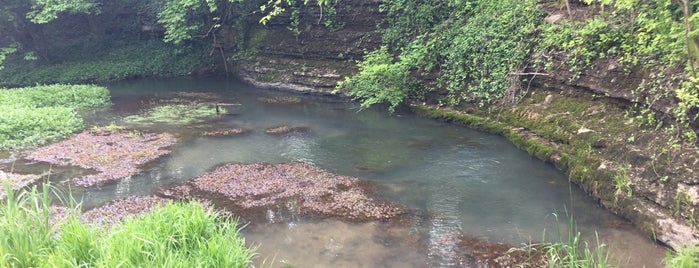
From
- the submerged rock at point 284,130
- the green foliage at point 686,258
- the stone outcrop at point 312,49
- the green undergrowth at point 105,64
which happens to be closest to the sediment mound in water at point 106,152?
the submerged rock at point 284,130

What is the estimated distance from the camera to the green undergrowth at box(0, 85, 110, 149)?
36.5 ft

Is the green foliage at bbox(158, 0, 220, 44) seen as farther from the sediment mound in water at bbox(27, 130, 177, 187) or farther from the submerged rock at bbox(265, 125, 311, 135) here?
the sediment mound in water at bbox(27, 130, 177, 187)

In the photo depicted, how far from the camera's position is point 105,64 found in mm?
23875

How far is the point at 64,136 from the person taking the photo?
38.7ft

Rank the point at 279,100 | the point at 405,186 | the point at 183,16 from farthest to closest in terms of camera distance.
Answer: the point at 183,16
the point at 279,100
the point at 405,186

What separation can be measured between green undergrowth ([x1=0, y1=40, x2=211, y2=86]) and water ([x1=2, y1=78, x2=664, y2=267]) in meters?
9.34

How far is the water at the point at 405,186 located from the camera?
6105mm

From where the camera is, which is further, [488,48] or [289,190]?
[488,48]

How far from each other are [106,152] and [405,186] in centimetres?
684

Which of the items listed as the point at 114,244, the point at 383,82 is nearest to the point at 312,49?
the point at 383,82

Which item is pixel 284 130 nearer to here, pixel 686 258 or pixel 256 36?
pixel 686 258


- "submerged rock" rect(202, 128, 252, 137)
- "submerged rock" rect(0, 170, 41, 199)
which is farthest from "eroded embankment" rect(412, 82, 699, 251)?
"submerged rock" rect(0, 170, 41, 199)

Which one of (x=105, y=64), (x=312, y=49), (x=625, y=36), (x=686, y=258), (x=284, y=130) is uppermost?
(x=625, y=36)

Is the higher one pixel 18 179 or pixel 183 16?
pixel 183 16
